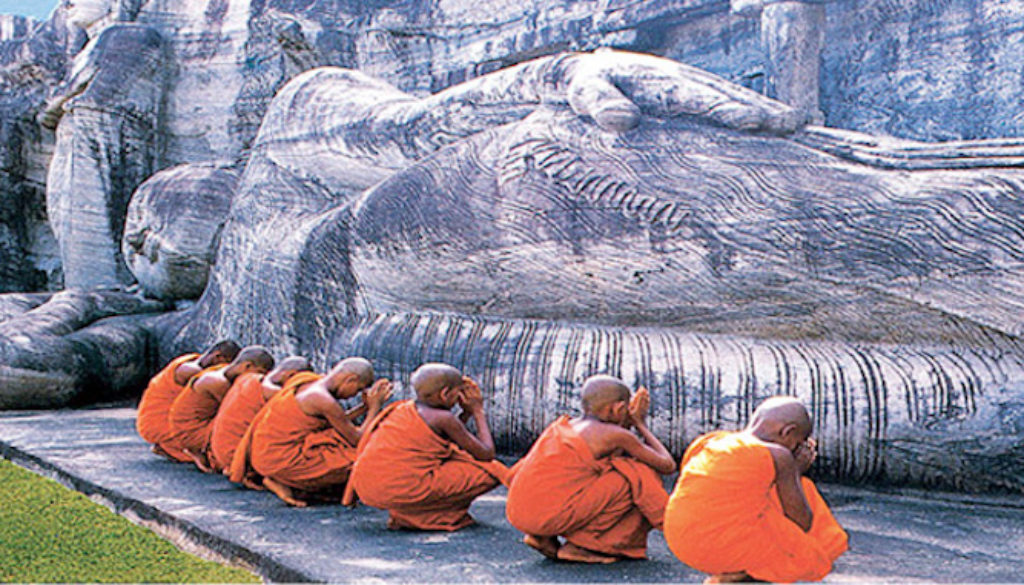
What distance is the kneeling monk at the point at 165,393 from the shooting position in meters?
5.76

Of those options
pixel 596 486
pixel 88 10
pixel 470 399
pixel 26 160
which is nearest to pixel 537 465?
pixel 596 486

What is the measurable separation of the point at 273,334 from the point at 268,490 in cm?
182

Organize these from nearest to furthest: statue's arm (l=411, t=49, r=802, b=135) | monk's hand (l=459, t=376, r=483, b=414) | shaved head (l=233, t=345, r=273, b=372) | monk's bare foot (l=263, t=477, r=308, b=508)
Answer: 1. monk's hand (l=459, t=376, r=483, b=414)
2. monk's bare foot (l=263, t=477, r=308, b=508)
3. statue's arm (l=411, t=49, r=802, b=135)
4. shaved head (l=233, t=345, r=273, b=372)

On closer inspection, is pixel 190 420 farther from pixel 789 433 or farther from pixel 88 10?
pixel 88 10

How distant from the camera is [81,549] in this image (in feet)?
12.4

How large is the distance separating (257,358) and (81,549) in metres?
1.72

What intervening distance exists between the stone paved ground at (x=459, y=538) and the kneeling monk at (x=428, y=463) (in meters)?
0.11

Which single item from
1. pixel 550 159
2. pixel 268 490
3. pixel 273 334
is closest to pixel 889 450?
pixel 550 159

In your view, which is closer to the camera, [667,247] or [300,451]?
[300,451]

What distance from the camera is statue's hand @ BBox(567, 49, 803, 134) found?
194 inches

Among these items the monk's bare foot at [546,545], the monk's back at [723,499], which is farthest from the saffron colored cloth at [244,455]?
the monk's back at [723,499]

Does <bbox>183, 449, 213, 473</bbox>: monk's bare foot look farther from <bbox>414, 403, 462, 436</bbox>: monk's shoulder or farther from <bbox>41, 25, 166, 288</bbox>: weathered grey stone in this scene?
<bbox>41, 25, 166, 288</bbox>: weathered grey stone

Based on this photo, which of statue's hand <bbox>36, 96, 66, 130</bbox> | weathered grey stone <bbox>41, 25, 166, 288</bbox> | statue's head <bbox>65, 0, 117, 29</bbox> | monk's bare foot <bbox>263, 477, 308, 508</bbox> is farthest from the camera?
statue's head <bbox>65, 0, 117, 29</bbox>

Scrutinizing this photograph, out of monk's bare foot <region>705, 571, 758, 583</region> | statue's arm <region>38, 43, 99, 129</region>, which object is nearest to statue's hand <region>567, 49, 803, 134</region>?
monk's bare foot <region>705, 571, 758, 583</region>
